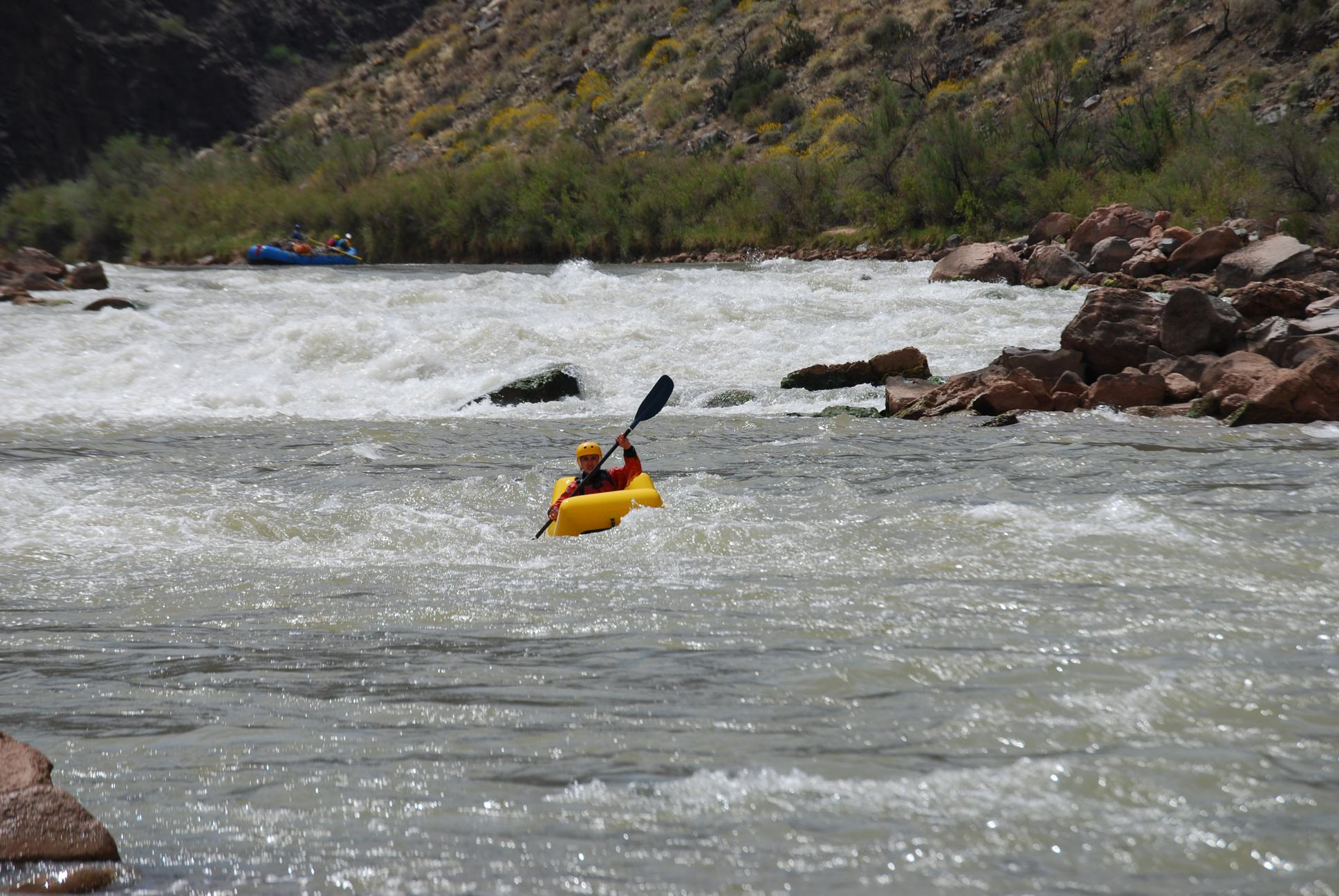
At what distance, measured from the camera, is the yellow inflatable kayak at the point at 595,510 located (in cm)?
604

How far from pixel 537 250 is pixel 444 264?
2.23 meters

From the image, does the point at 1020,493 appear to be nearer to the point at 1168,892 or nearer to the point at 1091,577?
the point at 1091,577

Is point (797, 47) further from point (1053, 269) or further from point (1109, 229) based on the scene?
point (1053, 269)

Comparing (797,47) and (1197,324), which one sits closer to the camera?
(1197,324)

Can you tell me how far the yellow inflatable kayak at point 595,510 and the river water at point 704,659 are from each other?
0.13 meters

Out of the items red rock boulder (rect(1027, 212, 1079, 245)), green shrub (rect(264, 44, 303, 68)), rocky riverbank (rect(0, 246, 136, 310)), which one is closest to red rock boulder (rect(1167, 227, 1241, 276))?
red rock boulder (rect(1027, 212, 1079, 245))

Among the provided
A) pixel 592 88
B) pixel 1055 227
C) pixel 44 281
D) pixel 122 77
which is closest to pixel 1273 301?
pixel 1055 227

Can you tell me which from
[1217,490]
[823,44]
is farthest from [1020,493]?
[823,44]

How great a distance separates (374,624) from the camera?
4.47 metres

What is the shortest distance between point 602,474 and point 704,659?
2872mm

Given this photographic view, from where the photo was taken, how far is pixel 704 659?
3846 mm

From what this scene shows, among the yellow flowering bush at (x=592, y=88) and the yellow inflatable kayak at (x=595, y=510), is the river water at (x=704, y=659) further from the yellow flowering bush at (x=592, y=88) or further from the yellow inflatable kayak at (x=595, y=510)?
the yellow flowering bush at (x=592, y=88)

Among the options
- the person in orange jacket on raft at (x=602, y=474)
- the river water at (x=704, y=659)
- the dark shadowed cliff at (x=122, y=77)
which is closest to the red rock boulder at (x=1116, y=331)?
the river water at (x=704, y=659)

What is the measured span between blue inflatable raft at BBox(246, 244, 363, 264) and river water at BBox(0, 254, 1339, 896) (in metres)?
17.8
